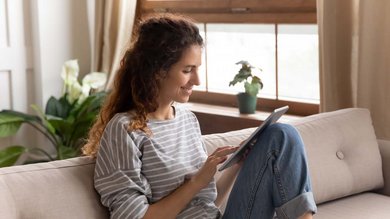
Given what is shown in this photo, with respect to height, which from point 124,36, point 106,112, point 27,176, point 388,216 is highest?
point 124,36

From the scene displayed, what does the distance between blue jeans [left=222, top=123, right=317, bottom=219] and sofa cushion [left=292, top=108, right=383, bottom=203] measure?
551 mm

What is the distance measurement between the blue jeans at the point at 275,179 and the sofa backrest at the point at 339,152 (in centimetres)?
46

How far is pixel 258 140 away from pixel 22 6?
246 centimetres

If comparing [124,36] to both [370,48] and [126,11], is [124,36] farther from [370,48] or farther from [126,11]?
[370,48]

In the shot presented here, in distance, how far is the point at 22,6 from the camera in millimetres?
3908

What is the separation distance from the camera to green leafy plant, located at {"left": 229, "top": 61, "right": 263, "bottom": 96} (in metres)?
3.18

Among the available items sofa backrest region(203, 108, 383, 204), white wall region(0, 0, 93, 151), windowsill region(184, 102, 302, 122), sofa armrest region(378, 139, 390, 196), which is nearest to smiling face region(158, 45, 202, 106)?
sofa backrest region(203, 108, 383, 204)

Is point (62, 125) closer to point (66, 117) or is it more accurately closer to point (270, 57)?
point (66, 117)

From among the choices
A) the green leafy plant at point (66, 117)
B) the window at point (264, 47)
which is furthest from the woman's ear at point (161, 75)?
the green leafy plant at point (66, 117)

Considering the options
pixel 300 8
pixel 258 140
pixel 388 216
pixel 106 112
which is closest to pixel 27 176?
pixel 106 112

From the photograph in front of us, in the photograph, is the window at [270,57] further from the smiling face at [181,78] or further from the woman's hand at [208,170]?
the woman's hand at [208,170]

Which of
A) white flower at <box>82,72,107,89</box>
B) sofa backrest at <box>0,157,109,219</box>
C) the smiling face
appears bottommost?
sofa backrest at <box>0,157,109,219</box>

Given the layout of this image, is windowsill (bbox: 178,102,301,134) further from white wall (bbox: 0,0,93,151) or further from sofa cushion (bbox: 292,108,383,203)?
white wall (bbox: 0,0,93,151)

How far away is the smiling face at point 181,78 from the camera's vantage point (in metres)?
1.87
